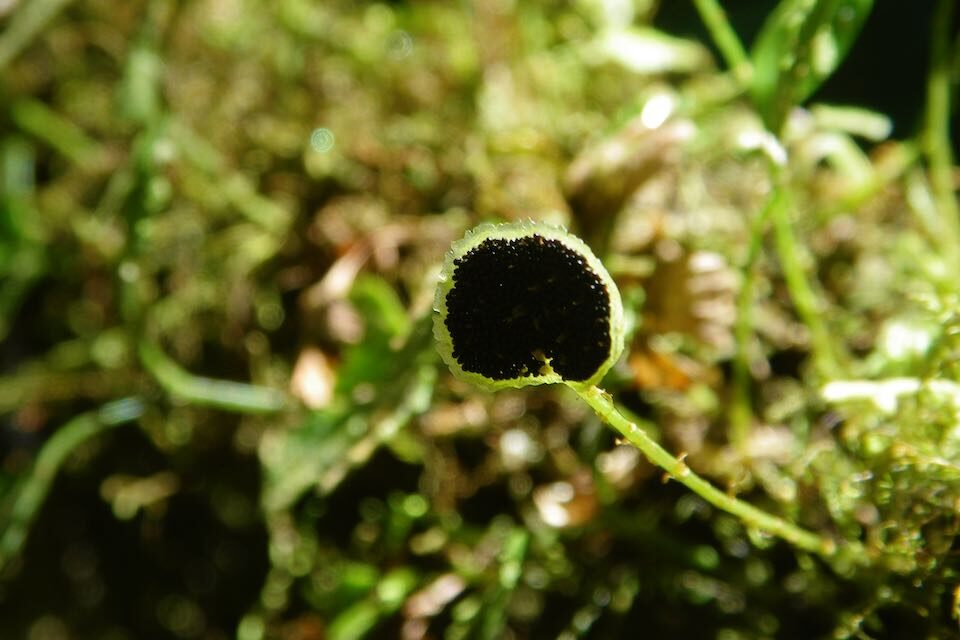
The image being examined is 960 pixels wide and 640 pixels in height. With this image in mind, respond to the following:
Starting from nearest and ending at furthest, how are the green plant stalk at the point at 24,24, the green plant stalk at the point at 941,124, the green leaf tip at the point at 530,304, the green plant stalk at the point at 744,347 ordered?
the green leaf tip at the point at 530,304
the green plant stalk at the point at 744,347
the green plant stalk at the point at 941,124
the green plant stalk at the point at 24,24

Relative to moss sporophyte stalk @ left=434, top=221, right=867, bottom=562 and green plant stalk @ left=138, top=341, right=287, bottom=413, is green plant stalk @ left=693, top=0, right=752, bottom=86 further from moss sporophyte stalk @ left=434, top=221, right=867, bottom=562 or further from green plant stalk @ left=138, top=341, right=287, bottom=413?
green plant stalk @ left=138, top=341, right=287, bottom=413

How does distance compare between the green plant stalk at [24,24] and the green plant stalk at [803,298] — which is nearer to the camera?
the green plant stalk at [803,298]

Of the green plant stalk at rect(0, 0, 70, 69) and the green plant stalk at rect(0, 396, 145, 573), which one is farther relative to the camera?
the green plant stalk at rect(0, 0, 70, 69)

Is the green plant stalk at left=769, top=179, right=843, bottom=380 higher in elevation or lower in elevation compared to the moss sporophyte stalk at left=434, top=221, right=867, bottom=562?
lower

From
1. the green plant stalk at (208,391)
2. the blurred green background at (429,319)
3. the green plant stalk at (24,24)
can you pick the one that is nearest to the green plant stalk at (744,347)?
the blurred green background at (429,319)

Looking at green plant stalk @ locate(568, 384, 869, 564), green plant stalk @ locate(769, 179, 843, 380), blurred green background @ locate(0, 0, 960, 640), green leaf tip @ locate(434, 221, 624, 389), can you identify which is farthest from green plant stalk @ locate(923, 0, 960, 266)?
green leaf tip @ locate(434, 221, 624, 389)

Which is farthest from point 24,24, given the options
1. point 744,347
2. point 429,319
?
point 744,347

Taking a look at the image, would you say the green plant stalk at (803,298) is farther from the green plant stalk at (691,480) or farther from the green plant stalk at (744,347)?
the green plant stalk at (691,480)
